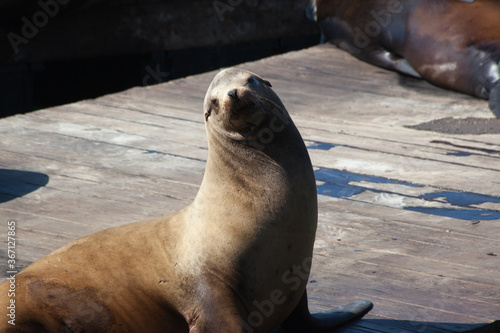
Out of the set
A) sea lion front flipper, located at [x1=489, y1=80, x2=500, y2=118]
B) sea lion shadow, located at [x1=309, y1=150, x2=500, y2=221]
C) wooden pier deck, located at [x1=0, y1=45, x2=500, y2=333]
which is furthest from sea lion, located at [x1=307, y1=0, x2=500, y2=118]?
sea lion shadow, located at [x1=309, y1=150, x2=500, y2=221]

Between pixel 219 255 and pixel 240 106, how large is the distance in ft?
1.37

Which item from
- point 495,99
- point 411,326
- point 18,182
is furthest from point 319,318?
point 495,99

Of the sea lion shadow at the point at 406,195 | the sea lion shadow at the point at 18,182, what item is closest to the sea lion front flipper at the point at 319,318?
the sea lion shadow at the point at 406,195

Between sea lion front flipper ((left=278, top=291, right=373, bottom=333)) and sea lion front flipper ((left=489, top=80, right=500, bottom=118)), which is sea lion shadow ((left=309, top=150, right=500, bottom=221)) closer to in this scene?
sea lion front flipper ((left=278, top=291, right=373, bottom=333))

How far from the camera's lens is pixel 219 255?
2201mm

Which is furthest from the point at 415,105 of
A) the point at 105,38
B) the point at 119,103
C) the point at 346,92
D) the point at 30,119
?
the point at 105,38

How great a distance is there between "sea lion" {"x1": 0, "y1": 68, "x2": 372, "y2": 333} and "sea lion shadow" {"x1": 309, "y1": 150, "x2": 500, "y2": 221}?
150 centimetres

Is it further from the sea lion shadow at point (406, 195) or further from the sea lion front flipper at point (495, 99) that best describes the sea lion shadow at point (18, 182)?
the sea lion front flipper at point (495, 99)

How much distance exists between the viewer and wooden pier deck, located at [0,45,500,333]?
9.22ft

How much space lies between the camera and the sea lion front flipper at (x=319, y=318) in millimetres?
2393

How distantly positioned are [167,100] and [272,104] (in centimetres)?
358

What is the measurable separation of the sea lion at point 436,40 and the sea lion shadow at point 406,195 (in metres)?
1.64

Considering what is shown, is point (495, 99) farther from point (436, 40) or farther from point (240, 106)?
point (240, 106)

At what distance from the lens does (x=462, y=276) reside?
2.87 meters
